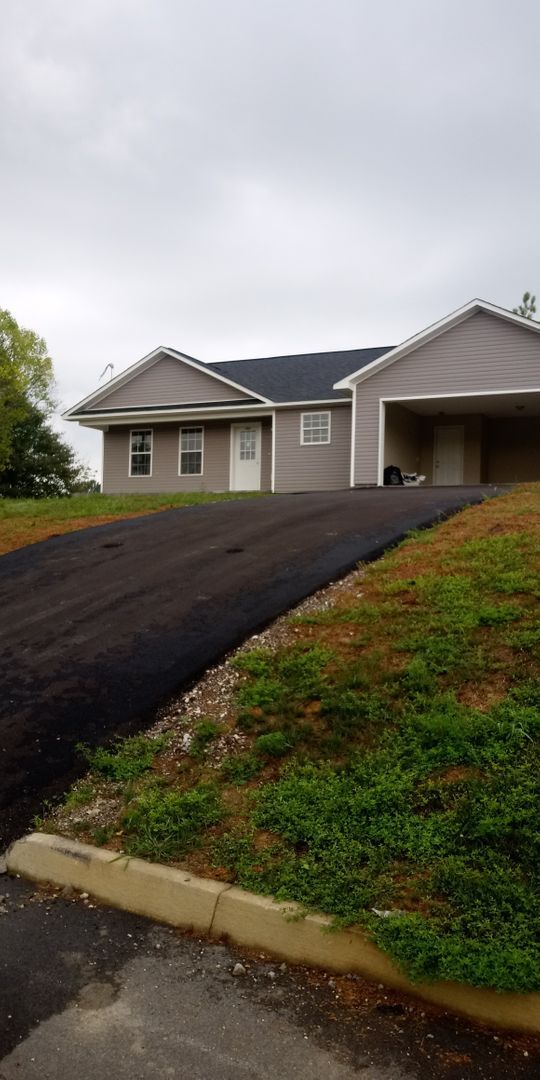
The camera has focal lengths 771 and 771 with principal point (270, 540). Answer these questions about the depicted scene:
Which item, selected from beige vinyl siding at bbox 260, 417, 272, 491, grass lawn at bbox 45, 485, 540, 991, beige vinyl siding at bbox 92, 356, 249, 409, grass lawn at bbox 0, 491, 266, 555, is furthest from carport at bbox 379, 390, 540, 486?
grass lawn at bbox 45, 485, 540, 991

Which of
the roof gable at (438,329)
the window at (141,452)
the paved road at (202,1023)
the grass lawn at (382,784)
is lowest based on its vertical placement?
the paved road at (202,1023)

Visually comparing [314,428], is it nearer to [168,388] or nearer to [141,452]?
[168,388]

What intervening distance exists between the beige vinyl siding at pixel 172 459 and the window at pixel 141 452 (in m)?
0.14

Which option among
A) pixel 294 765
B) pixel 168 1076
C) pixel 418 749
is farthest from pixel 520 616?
pixel 168 1076

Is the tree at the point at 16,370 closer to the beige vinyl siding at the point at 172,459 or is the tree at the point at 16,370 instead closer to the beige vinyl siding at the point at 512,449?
the beige vinyl siding at the point at 172,459

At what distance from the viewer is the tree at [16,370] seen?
33.3 meters

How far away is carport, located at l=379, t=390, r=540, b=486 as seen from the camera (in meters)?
22.1

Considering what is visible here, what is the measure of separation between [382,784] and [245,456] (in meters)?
19.5

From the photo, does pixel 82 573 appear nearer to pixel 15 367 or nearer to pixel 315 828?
pixel 315 828

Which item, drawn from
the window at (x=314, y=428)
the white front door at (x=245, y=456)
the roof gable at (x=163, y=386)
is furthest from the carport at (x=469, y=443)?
the roof gable at (x=163, y=386)

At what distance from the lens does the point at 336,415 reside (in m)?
21.7

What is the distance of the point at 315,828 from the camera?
3.99 m

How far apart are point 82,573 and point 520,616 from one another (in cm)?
543

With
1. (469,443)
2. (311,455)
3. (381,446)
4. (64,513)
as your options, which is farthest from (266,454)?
(64,513)
